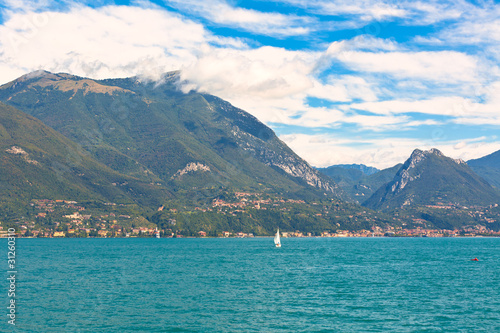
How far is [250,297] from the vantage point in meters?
84.2

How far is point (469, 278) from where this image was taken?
11331 centimetres

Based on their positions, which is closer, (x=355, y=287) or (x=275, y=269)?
(x=355, y=287)

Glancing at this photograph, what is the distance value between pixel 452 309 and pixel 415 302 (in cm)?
678

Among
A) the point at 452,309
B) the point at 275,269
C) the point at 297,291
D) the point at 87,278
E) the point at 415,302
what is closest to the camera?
the point at 452,309

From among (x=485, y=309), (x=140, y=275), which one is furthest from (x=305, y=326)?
(x=140, y=275)

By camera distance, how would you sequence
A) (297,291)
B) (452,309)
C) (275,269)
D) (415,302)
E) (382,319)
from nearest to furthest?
(382,319), (452,309), (415,302), (297,291), (275,269)

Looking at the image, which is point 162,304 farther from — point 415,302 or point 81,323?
point 415,302

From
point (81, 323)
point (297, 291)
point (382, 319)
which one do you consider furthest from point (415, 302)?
point (81, 323)

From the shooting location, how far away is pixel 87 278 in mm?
107938

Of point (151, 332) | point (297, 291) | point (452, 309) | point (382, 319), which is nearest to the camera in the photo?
point (151, 332)

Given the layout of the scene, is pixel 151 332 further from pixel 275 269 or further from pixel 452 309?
pixel 275 269

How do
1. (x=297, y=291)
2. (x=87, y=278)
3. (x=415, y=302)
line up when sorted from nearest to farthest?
1. (x=415, y=302)
2. (x=297, y=291)
3. (x=87, y=278)

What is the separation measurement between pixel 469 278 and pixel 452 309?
Answer: 44.3 metres

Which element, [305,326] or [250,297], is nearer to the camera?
[305,326]
